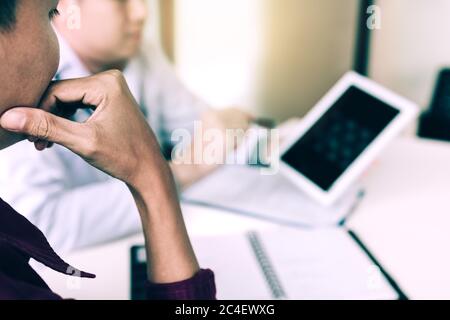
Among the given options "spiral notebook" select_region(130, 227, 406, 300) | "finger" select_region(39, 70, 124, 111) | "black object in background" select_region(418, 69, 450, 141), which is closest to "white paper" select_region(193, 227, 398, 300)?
"spiral notebook" select_region(130, 227, 406, 300)

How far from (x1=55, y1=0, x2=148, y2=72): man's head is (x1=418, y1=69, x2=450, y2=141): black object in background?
2.56 feet

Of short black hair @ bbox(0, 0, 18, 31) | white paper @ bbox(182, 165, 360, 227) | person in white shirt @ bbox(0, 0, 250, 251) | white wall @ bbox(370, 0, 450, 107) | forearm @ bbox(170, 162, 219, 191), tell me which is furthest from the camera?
white wall @ bbox(370, 0, 450, 107)

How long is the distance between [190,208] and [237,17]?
2.55 ft

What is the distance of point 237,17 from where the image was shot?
1.36 meters

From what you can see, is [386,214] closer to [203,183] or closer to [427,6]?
[203,183]

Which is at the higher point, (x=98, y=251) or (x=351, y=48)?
(x=351, y=48)

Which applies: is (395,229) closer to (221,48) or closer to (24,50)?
(24,50)

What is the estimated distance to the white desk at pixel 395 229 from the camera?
53 cm

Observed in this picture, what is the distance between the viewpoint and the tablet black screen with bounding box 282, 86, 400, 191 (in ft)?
2.43

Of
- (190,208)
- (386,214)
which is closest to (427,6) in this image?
(386,214)

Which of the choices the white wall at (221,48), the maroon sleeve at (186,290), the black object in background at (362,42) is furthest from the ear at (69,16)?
the black object in background at (362,42)

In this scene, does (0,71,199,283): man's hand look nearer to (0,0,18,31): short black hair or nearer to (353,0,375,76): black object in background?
(0,0,18,31): short black hair

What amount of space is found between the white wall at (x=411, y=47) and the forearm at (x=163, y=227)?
0.93 metres
